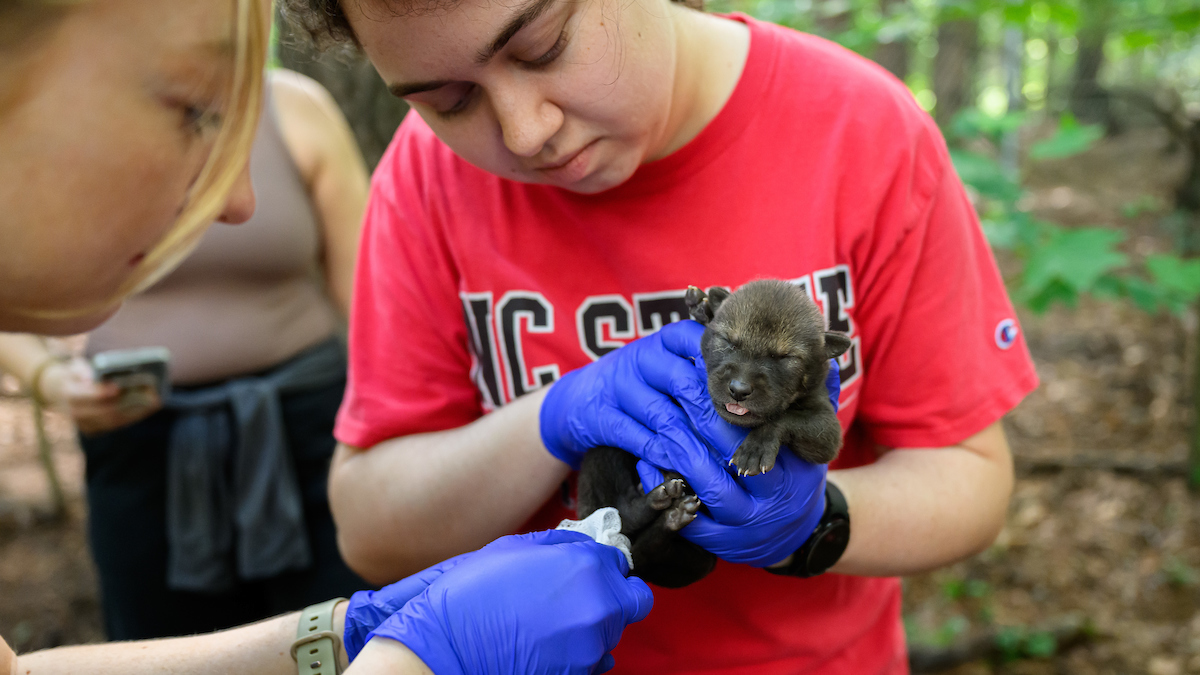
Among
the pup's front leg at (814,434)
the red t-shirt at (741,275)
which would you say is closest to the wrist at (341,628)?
the red t-shirt at (741,275)

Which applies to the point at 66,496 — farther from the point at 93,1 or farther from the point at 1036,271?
the point at 1036,271

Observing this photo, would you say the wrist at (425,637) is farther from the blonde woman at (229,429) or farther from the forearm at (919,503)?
the blonde woman at (229,429)

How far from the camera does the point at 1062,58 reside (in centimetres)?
1906

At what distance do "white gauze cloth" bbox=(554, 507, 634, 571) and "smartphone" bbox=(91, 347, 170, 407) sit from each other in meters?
2.02

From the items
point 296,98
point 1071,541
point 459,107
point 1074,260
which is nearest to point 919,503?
point 459,107

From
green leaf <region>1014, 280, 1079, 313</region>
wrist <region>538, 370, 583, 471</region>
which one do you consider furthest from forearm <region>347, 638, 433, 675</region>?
green leaf <region>1014, 280, 1079, 313</region>

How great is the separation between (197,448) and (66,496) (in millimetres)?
4097

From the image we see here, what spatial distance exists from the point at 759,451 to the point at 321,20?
126cm

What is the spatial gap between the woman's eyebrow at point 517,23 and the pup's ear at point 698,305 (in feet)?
2.14

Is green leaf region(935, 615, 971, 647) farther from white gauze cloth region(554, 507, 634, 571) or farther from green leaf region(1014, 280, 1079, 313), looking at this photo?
white gauze cloth region(554, 507, 634, 571)

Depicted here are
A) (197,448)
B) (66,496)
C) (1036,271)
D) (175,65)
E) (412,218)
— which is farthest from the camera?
(66,496)

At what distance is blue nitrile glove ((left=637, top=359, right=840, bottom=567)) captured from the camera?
161 centimetres

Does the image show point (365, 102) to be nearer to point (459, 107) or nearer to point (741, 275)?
point (459, 107)

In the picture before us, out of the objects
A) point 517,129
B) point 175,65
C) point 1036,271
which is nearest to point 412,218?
point 517,129
